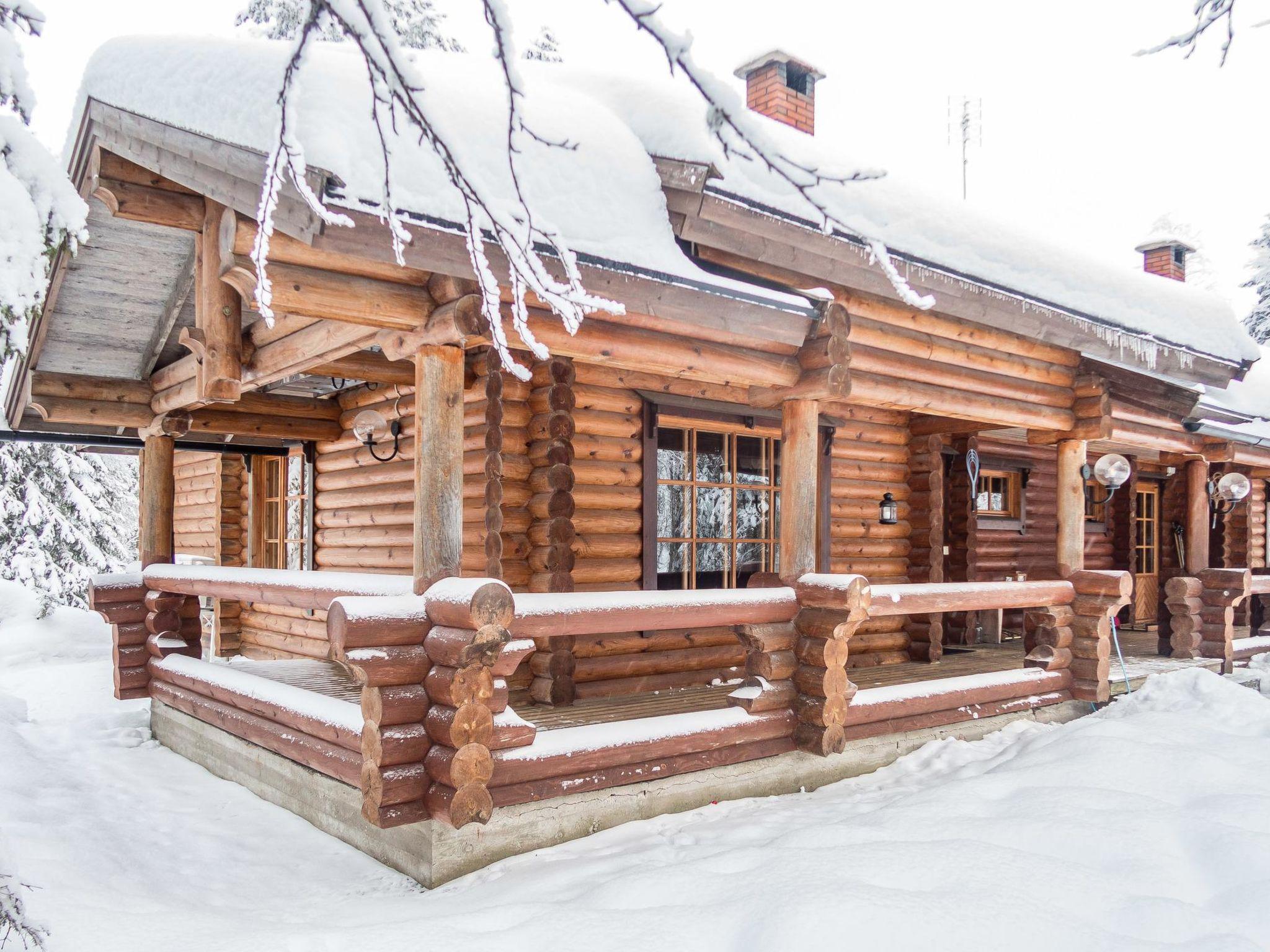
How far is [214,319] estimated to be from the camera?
5.49 meters

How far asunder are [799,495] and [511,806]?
9.19ft

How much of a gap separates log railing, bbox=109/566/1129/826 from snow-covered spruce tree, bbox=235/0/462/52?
13.7m

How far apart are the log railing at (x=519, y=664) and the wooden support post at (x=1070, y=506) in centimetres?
28

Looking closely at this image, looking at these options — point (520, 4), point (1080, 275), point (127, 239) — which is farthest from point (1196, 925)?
point (127, 239)

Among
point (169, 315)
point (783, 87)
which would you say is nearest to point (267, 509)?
point (169, 315)

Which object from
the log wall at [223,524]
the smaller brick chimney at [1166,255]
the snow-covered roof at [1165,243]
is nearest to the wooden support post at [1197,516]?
the smaller brick chimney at [1166,255]

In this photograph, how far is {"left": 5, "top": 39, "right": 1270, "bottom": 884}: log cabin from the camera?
4426mm

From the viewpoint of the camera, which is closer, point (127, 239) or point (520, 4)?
point (520, 4)

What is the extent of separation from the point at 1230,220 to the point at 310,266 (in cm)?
9326

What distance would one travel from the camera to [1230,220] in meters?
78.0

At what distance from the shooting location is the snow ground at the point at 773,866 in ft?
11.8

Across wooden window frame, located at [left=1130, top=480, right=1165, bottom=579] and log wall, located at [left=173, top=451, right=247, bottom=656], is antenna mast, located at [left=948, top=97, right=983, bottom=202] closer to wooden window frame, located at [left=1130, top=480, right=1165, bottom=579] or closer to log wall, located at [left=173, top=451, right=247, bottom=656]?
wooden window frame, located at [left=1130, top=480, right=1165, bottom=579]

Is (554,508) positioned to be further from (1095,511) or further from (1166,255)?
(1166,255)

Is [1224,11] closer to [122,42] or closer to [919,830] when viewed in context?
[919,830]
